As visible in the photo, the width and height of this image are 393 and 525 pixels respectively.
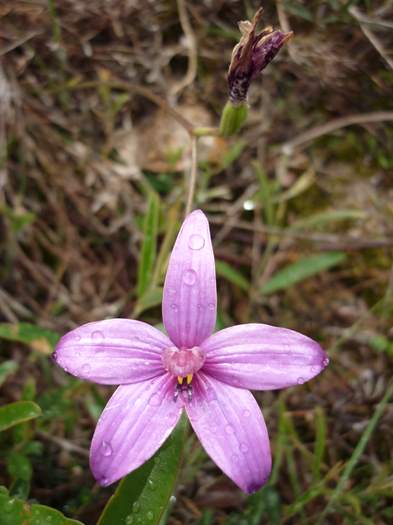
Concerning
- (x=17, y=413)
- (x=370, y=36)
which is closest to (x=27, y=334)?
(x=17, y=413)

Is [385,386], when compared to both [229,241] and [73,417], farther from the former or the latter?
[73,417]

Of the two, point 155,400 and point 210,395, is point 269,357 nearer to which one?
point 210,395

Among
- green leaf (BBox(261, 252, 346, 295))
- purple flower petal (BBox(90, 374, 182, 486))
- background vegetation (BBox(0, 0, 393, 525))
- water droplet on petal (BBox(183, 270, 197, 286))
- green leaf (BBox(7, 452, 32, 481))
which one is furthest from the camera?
green leaf (BBox(261, 252, 346, 295))

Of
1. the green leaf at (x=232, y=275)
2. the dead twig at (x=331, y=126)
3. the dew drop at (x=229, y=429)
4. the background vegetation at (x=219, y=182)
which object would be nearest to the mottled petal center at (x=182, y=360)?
the dew drop at (x=229, y=429)

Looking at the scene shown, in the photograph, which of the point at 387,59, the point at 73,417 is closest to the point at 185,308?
the point at 73,417

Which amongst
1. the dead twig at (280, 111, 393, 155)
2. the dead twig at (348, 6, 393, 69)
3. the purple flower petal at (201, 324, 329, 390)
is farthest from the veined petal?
the dead twig at (348, 6, 393, 69)

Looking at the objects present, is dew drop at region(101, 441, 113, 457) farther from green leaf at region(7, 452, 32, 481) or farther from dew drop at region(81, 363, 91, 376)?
green leaf at region(7, 452, 32, 481)
